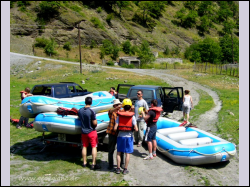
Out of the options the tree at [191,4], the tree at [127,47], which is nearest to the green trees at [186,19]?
the tree at [191,4]

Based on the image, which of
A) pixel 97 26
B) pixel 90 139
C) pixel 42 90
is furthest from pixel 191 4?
pixel 90 139

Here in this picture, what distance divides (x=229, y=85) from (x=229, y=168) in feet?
76.5

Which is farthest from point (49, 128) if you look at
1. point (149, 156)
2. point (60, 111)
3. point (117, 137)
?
point (149, 156)

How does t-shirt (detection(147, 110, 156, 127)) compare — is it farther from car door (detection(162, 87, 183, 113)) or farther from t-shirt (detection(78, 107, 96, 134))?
car door (detection(162, 87, 183, 113))

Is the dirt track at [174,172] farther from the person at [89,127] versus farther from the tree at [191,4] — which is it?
the tree at [191,4]

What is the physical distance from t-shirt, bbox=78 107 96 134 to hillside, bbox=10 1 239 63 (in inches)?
1810

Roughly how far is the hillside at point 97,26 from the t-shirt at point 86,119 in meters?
46.0

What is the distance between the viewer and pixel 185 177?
621 centimetres

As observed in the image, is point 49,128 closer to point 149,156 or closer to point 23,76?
point 149,156

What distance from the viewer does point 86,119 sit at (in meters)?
6.51

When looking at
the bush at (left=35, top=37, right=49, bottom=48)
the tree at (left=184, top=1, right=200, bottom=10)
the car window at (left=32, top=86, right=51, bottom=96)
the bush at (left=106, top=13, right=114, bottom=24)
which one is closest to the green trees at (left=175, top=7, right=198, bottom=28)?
the tree at (left=184, top=1, right=200, bottom=10)

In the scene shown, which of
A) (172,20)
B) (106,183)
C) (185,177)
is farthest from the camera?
(172,20)

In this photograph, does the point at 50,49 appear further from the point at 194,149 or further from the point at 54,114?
the point at 194,149

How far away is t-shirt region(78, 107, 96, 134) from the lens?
649 cm
